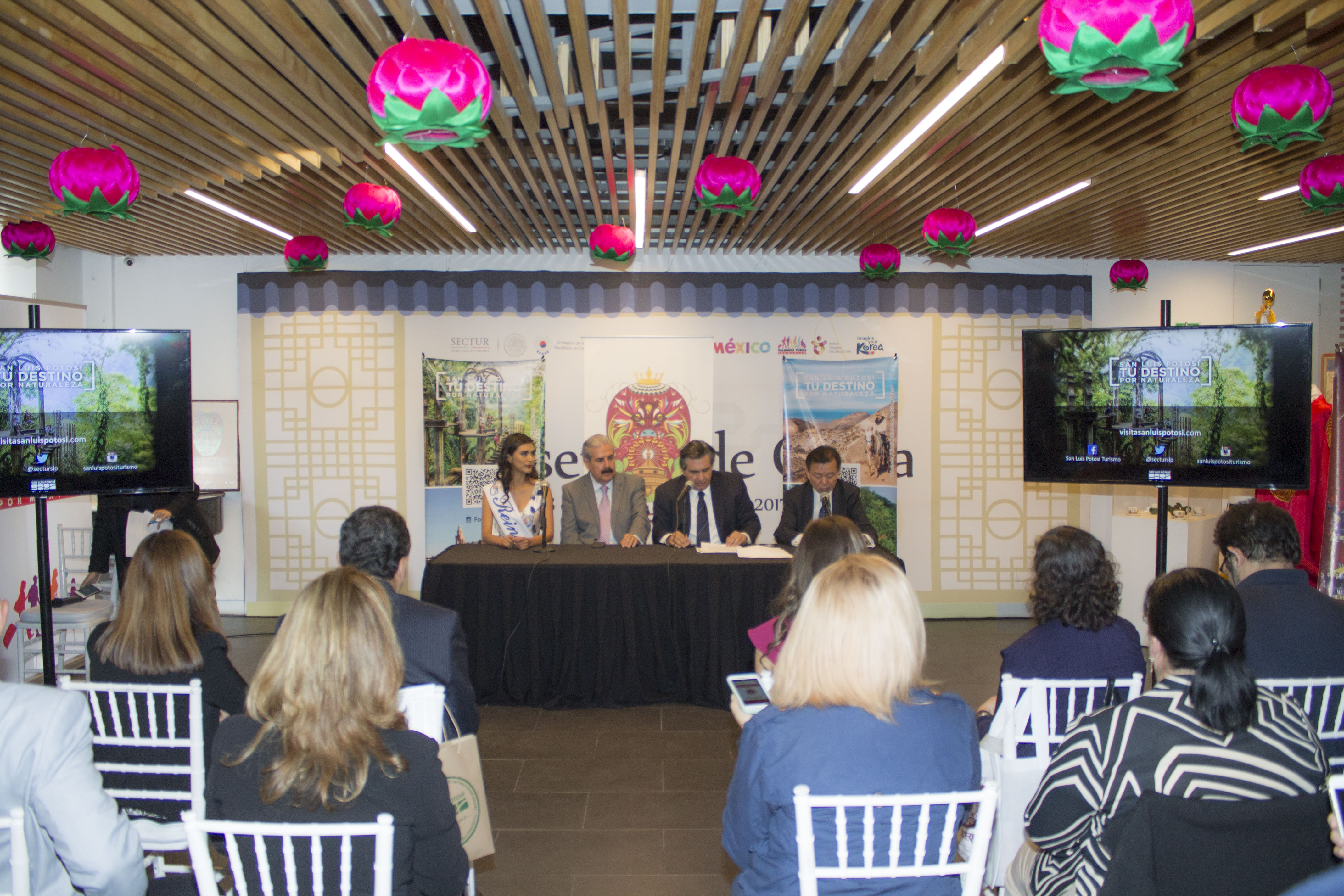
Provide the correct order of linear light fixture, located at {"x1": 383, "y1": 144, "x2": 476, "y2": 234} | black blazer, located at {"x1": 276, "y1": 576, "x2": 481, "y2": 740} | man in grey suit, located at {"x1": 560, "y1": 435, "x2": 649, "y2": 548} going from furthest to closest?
1. man in grey suit, located at {"x1": 560, "y1": 435, "x2": 649, "y2": 548}
2. linear light fixture, located at {"x1": 383, "y1": 144, "x2": 476, "y2": 234}
3. black blazer, located at {"x1": 276, "y1": 576, "x2": 481, "y2": 740}

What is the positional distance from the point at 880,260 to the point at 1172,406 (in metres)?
2.75

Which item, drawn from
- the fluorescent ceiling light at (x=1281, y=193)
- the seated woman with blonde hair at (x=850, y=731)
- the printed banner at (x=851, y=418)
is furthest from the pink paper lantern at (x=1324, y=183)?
the printed banner at (x=851, y=418)

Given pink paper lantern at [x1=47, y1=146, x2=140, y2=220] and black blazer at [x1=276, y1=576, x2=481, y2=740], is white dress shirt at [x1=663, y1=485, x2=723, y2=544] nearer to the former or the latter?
black blazer at [x1=276, y1=576, x2=481, y2=740]

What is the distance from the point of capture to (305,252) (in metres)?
5.73

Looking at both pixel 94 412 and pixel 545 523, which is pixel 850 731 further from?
pixel 545 523

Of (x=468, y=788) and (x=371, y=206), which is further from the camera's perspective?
(x=371, y=206)

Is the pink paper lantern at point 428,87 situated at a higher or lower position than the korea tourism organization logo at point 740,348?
higher

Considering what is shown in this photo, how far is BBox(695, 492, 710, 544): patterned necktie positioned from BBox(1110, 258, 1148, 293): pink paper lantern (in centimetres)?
402

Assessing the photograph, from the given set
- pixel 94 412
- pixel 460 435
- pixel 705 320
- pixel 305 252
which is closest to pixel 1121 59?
pixel 94 412

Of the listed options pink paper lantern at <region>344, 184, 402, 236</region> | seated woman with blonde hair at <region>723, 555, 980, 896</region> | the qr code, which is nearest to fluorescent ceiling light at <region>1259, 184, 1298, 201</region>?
seated woman with blonde hair at <region>723, 555, 980, 896</region>

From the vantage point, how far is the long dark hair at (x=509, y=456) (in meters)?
5.23

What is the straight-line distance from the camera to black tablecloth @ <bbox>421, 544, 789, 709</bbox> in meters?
4.80

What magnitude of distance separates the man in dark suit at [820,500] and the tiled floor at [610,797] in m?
1.22

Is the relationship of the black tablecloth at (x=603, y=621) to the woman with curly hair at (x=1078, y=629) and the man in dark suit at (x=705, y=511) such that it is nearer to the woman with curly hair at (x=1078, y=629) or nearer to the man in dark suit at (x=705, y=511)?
the man in dark suit at (x=705, y=511)
